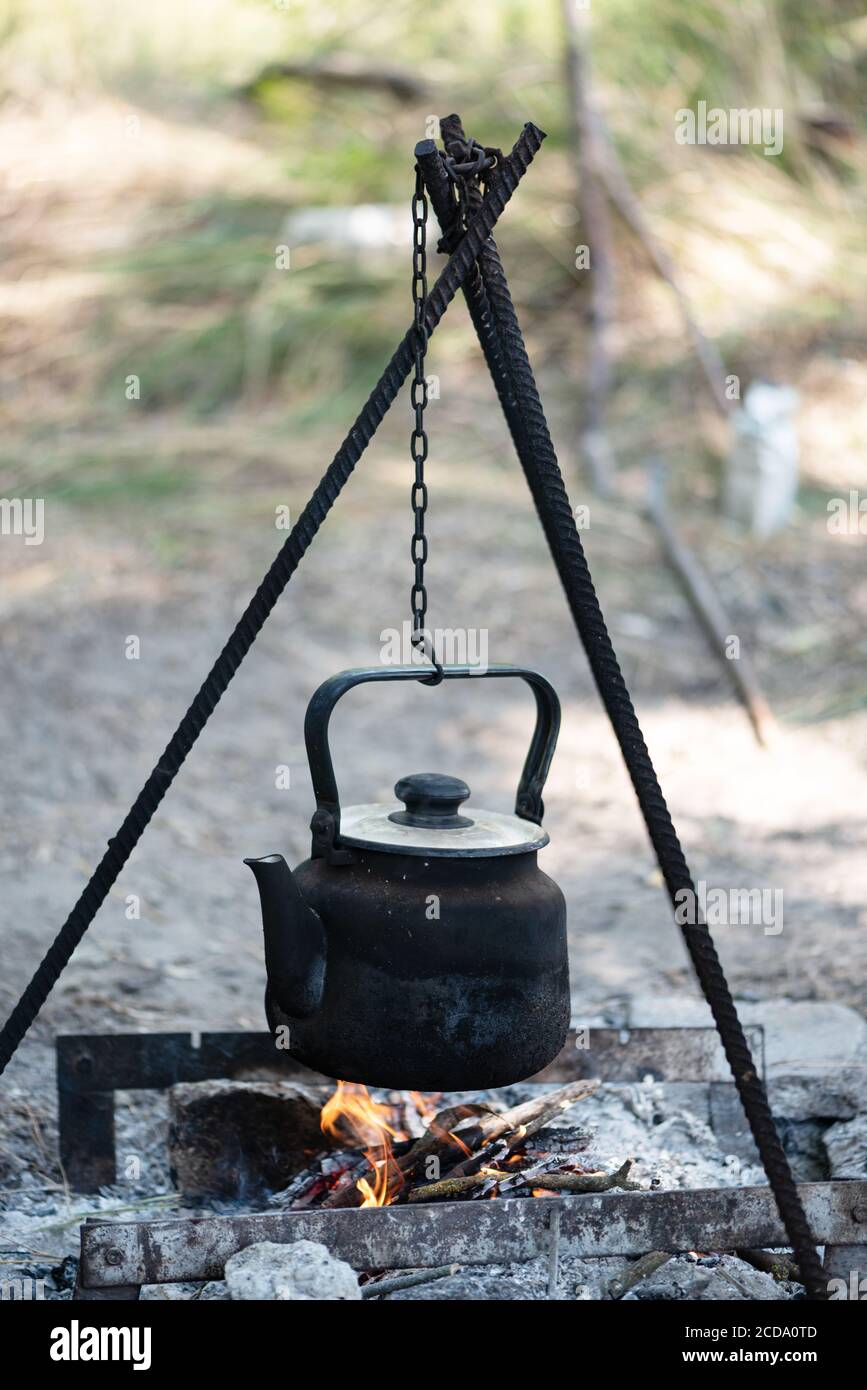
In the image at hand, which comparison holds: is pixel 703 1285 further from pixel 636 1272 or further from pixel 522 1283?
pixel 522 1283

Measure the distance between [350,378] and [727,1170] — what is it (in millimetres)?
6333

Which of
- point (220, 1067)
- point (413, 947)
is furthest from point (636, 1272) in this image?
point (220, 1067)

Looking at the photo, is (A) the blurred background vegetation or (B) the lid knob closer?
(B) the lid knob

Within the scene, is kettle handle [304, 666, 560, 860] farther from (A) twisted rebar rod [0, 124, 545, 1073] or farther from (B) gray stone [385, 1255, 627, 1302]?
(B) gray stone [385, 1255, 627, 1302]

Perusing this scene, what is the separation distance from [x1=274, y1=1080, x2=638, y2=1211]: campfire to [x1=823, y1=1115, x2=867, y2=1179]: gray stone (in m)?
0.45

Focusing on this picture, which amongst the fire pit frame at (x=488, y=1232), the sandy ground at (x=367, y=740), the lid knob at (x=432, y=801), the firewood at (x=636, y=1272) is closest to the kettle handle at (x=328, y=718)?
the lid knob at (x=432, y=801)

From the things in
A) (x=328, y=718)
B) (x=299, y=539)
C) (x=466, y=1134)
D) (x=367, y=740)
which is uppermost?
(x=367, y=740)

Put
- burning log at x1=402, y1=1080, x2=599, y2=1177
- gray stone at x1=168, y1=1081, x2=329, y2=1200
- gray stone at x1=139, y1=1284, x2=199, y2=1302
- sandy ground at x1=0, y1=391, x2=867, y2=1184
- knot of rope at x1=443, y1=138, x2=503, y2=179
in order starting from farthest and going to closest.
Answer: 1. sandy ground at x1=0, y1=391, x2=867, y2=1184
2. gray stone at x1=168, y1=1081, x2=329, y2=1200
3. burning log at x1=402, y1=1080, x2=599, y2=1177
4. gray stone at x1=139, y1=1284, x2=199, y2=1302
5. knot of rope at x1=443, y1=138, x2=503, y2=179

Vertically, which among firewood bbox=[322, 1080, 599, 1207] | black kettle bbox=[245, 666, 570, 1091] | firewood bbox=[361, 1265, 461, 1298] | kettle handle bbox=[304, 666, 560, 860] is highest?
kettle handle bbox=[304, 666, 560, 860]

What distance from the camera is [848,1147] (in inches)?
105

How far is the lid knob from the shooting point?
2172mm

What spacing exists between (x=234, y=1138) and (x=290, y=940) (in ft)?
2.31

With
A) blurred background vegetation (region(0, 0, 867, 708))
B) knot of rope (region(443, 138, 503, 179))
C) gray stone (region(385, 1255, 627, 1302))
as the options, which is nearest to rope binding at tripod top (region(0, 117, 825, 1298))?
knot of rope (region(443, 138, 503, 179))

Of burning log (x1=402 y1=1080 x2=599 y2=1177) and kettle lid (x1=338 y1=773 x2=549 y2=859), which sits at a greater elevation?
kettle lid (x1=338 y1=773 x2=549 y2=859)
